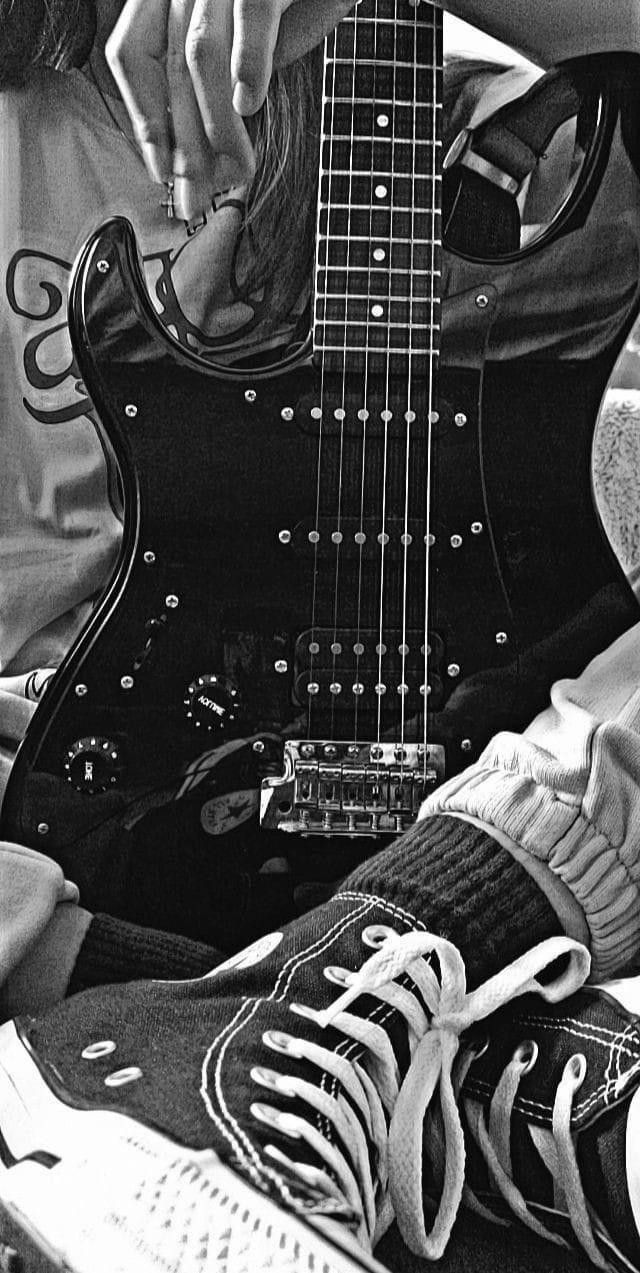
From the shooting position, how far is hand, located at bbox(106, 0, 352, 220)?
76cm

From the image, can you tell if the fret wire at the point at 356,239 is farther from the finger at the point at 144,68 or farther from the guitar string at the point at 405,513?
the finger at the point at 144,68

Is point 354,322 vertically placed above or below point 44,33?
below

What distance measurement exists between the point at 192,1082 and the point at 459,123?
63 cm

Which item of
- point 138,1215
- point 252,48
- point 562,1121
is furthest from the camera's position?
point 252,48

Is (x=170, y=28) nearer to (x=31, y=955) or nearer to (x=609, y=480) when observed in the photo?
(x=609, y=480)

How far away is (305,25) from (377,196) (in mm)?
Result: 119

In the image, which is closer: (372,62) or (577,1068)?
(577,1068)

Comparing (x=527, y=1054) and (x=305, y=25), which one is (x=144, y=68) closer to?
(x=305, y=25)

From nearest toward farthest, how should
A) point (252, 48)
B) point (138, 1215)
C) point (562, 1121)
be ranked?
point (138, 1215) → point (562, 1121) → point (252, 48)

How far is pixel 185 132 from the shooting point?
0.78 metres

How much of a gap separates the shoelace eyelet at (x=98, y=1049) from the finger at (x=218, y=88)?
0.54 metres

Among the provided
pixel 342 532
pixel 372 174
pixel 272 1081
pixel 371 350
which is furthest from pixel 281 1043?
pixel 372 174

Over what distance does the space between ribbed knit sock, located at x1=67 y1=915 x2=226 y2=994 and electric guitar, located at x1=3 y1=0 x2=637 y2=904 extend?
4 cm

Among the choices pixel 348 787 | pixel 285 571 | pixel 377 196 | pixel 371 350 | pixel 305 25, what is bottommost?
pixel 348 787
